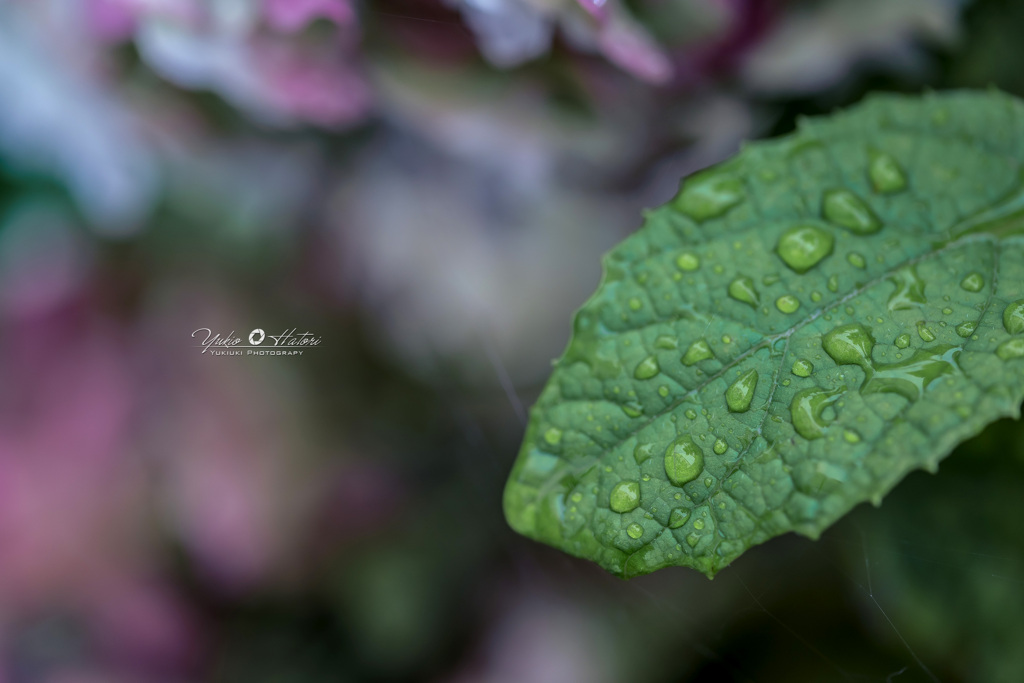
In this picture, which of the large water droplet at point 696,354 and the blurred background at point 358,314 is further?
the blurred background at point 358,314

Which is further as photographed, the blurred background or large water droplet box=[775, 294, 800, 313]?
the blurred background

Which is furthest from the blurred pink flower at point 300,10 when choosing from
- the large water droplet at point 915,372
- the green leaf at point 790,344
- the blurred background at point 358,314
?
the large water droplet at point 915,372

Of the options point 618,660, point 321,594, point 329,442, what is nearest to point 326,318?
point 329,442

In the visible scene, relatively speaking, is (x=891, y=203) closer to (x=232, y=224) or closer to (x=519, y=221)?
(x=519, y=221)

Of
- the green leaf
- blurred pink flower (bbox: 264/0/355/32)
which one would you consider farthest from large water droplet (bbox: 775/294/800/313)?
blurred pink flower (bbox: 264/0/355/32)

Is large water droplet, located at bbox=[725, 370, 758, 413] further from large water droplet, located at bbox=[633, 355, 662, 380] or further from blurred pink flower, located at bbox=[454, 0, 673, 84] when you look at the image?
blurred pink flower, located at bbox=[454, 0, 673, 84]

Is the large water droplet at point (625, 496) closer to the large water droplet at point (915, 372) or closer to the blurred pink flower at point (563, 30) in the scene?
the large water droplet at point (915, 372)

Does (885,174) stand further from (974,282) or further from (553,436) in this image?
(553,436)
